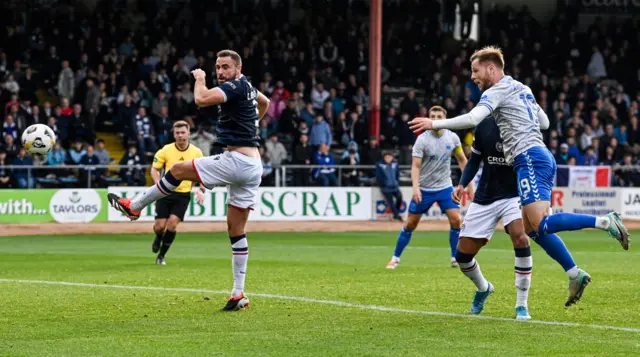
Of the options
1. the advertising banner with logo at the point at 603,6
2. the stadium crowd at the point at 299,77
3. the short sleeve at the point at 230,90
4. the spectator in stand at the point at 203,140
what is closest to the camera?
the short sleeve at the point at 230,90

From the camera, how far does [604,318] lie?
9898 millimetres

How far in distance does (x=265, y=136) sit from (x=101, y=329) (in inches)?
893

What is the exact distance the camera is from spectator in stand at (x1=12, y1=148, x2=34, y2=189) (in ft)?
91.0

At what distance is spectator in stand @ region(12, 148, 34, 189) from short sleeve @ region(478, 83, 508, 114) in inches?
794

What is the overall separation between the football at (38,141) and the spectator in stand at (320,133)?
54.3 ft

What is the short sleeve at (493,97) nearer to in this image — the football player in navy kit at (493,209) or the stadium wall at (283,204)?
the football player in navy kit at (493,209)

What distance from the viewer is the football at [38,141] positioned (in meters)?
14.6

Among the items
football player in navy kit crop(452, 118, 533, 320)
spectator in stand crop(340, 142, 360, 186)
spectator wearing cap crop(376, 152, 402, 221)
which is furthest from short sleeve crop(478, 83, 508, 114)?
spectator in stand crop(340, 142, 360, 186)

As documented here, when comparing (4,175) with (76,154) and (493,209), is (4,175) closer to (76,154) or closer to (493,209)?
(76,154)

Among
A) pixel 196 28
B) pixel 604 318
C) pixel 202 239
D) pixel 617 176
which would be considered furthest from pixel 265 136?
pixel 604 318

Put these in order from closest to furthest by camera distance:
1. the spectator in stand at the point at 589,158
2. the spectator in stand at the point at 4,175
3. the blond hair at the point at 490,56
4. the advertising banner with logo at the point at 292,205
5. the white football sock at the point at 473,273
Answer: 1. the blond hair at the point at 490,56
2. the white football sock at the point at 473,273
3. the spectator in stand at the point at 4,175
4. the advertising banner with logo at the point at 292,205
5. the spectator in stand at the point at 589,158

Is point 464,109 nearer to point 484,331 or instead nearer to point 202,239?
point 202,239

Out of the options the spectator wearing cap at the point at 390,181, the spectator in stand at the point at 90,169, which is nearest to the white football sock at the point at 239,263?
the spectator in stand at the point at 90,169

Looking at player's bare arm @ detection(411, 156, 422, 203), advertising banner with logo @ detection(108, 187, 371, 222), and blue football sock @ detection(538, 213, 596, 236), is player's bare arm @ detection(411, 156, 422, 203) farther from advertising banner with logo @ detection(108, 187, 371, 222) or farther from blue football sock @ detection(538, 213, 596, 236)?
Answer: advertising banner with logo @ detection(108, 187, 371, 222)
